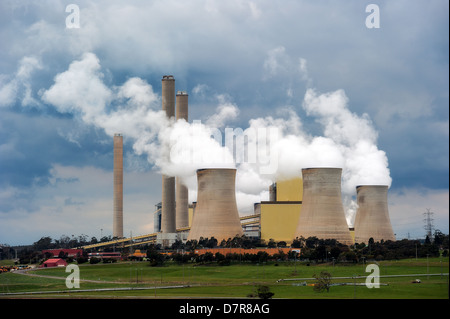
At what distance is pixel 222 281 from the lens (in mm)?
58781

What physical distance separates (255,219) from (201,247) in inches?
1122

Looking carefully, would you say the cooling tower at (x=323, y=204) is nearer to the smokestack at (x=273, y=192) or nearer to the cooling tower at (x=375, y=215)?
the cooling tower at (x=375, y=215)

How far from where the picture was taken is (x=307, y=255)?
74.1 m

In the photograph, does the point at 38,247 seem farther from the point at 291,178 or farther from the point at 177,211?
the point at 291,178

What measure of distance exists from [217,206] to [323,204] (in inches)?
445

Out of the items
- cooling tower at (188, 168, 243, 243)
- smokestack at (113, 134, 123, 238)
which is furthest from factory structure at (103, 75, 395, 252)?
smokestack at (113, 134, 123, 238)

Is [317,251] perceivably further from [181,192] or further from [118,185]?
[118,185]

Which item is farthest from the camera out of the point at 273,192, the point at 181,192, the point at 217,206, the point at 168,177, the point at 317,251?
the point at 181,192

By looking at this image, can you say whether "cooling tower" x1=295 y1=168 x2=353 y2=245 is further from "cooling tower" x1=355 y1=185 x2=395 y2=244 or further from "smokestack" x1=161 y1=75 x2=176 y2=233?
"smokestack" x1=161 y1=75 x2=176 y2=233

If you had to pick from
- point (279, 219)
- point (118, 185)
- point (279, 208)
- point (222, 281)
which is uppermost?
point (118, 185)

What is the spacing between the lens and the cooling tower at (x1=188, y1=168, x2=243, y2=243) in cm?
8038

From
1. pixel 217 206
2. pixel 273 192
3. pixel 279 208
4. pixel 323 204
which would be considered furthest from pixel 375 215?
pixel 273 192

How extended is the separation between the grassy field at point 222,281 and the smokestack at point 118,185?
100 feet

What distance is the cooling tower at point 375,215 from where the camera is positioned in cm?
8681
